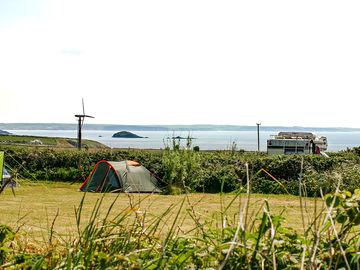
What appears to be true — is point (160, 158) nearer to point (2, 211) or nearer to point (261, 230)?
point (2, 211)

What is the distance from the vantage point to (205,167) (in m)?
18.5

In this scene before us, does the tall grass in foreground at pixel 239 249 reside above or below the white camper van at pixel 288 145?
above

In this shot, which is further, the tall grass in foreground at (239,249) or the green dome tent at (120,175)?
the green dome tent at (120,175)

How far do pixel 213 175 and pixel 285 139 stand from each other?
17.5m

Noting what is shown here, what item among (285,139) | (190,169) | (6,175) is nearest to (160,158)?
(190,169)

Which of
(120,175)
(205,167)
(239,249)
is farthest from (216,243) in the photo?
(205,167)

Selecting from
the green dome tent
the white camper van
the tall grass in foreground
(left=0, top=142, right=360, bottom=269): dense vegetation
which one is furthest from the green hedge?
the white camper van

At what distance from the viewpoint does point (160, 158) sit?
62.5 feet

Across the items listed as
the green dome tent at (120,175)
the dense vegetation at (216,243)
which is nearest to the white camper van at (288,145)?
the green dome tent at (120,175)

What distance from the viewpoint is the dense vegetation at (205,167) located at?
1678 cm

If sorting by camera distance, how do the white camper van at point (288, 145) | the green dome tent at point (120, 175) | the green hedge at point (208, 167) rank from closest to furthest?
the green hedge at point (208, 167), the green dome tent at point (120, 175), the white camper van at point (288, 145)

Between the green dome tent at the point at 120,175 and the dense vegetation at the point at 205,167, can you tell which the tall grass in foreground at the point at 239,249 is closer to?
the dense vegetation at the point at 205,167

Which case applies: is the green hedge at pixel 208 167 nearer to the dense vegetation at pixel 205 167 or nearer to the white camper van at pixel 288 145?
the dense vegetation at pixel 205 167

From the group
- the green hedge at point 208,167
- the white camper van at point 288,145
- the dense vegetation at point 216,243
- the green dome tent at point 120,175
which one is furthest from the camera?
the white camper van at point 288,145
